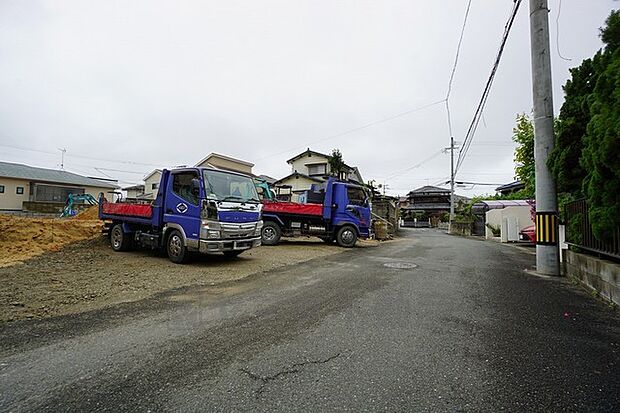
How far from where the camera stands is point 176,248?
7105 millimetres

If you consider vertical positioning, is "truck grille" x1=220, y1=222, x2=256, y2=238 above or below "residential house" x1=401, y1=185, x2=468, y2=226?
below

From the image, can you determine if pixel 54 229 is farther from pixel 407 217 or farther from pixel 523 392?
pixel 407 217

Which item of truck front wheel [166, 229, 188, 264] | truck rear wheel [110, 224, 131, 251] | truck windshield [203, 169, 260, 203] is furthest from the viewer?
truck rear wheel [110, 224, 131, 251]

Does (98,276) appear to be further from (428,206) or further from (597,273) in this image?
(428,206)

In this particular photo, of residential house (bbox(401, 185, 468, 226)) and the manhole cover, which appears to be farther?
residential house (bbox(401, 185, 468, 226))

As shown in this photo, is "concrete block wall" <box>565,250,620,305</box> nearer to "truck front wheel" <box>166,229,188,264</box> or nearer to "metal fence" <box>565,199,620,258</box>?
"metal fence" <box>565,199,620,258</box>

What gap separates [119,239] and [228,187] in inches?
178

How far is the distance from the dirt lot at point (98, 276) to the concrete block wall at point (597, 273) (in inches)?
233

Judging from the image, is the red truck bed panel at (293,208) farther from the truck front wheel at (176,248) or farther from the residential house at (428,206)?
the residential house at (428,206)

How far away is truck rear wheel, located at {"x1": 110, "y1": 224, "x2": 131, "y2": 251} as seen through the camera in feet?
28.8

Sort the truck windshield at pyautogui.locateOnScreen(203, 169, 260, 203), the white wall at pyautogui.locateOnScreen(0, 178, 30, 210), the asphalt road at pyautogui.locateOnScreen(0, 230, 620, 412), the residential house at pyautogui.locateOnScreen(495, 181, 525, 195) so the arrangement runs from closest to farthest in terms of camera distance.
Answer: the asphalt road at pyautogui.locateOnScreen(0, 230, 620, 412) → the truck windshield at pyautogui.locateOnScreen(203, 169, 260, 203) → the white wall at pyautogui.locateOnScreen(0, 178, 30, 210) → the residential house at pyautogui.locateOnScreen(495, 181, 525, 195)

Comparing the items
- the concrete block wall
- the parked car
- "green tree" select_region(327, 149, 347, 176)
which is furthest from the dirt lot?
"green tree" select_region(327, 149, 347, 176)

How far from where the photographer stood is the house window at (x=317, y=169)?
28750mm

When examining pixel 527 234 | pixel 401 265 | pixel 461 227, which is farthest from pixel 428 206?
pixel 401 265
